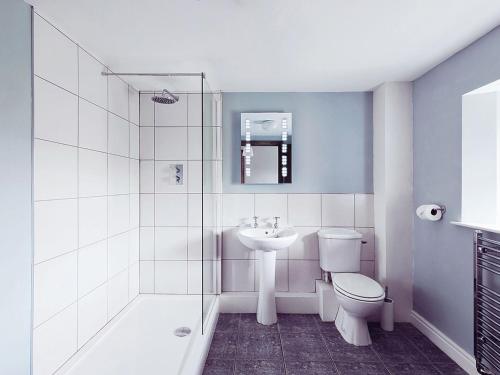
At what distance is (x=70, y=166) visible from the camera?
61.1 inches

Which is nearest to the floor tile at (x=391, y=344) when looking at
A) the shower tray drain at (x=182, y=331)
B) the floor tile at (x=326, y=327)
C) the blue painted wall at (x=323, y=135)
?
the floor tile at (x=326, y=327)

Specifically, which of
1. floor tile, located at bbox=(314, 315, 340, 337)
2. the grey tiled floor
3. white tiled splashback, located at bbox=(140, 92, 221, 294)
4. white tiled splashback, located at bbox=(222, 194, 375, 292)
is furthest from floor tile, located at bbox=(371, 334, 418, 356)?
white tiled splashback, located at bbox=(140, 92, 221, 294)

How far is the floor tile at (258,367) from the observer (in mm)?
1652

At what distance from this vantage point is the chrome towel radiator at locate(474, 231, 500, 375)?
1430mm

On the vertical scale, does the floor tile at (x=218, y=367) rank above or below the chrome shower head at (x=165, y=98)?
below

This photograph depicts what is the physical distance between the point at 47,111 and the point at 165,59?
84 centimetres

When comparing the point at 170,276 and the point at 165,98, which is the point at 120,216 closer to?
the point at 170,276

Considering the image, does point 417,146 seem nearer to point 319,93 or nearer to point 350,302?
point 319,93

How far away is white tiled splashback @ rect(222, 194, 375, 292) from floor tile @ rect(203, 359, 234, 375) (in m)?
0.76

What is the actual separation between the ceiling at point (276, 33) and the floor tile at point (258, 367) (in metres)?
2.08

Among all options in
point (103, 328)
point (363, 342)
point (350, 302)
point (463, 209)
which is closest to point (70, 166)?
point (103, 328)

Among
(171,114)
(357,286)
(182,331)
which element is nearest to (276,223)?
(357,286)

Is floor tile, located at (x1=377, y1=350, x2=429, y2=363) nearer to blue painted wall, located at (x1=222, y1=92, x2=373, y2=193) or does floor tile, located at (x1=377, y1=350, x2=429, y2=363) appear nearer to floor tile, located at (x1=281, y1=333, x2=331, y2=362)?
floor tile, located at (x1=281, y1=333, x2=331, y2=362)

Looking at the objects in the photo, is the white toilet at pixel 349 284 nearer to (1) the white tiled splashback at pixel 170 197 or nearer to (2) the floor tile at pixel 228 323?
(2) the floor tile at pixel 228 323
